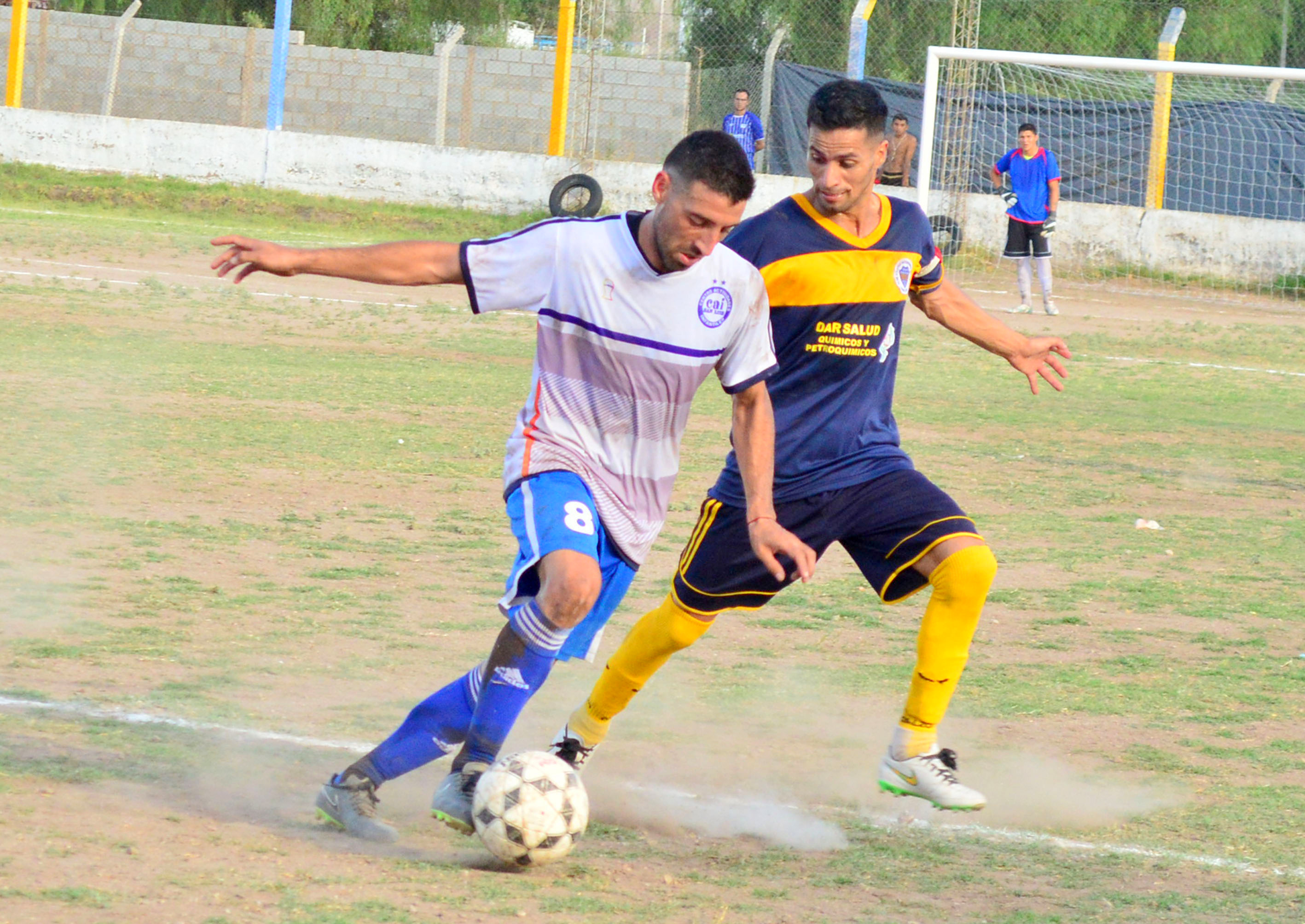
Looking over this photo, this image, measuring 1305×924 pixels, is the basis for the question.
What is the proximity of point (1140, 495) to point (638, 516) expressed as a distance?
5.93m

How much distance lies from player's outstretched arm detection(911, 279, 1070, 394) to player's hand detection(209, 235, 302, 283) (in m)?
1.96

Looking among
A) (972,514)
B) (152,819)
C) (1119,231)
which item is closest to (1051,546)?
(972,514)

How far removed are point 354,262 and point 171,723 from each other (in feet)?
5.59

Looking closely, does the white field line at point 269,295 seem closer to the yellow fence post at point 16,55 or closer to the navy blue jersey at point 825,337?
the yellow fence post at point 16,55

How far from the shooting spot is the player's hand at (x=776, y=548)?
13.5ft

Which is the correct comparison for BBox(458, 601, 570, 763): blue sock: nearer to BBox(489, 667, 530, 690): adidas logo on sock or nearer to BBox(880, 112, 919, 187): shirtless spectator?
BBox(489, 667, 530, 690): adidas logo on sock

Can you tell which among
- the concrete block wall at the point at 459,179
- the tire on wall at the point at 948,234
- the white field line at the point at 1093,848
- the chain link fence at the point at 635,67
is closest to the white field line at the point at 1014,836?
the white field line at the point at 1093,848

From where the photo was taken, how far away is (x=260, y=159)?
2417 cm

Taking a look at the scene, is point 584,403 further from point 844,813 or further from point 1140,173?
point 1140,173

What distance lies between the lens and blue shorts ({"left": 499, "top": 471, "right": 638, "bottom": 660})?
3912mm

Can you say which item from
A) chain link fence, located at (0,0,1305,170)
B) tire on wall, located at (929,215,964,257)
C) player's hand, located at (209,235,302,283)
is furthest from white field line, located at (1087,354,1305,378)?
player's hand, located at (209,235,302,283)

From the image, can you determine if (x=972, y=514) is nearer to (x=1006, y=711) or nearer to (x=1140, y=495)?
(x=1140, y=495)

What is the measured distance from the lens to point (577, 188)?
2323cm

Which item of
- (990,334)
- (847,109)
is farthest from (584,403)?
(990,334)
